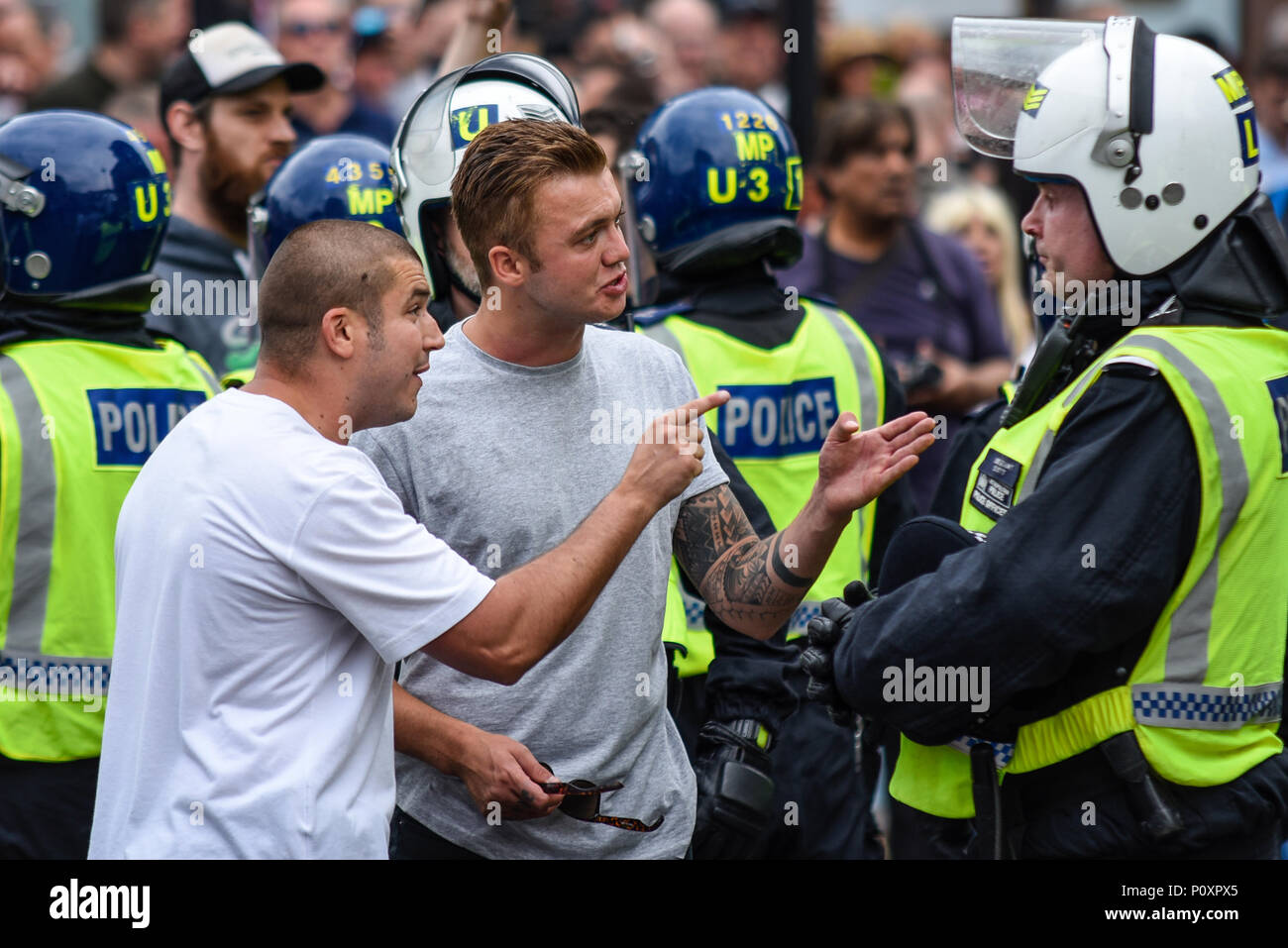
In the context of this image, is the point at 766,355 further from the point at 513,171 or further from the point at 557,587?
the point at 557,587

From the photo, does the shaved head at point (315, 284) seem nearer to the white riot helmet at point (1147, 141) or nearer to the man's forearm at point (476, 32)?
the white riot helmet at point (1147, 141)

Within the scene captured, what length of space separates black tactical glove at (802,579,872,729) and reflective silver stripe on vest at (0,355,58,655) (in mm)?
1702

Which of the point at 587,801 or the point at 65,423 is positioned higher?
the point at 65,423

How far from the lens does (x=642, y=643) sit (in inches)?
121

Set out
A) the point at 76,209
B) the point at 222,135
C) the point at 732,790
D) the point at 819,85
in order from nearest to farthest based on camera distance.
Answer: the point at 732,790 → the point at 76,209 → the point at 222,135 → the point at 819,85

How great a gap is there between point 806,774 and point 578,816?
1418 millimetres

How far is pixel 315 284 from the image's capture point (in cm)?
269

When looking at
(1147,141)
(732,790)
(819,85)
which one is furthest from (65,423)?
(819,85)

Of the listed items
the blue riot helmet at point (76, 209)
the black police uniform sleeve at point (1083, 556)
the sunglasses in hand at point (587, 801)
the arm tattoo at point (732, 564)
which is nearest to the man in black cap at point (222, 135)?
the blue riot helmet at point (76, 209)

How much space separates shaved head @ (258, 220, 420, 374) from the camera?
2689 millimetres

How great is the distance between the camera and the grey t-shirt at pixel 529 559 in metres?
2.99

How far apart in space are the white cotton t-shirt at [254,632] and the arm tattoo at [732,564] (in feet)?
2.26

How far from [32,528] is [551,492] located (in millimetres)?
1258
